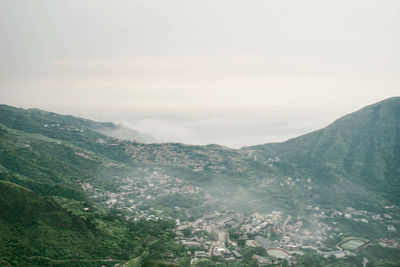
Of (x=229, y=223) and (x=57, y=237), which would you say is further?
(x=229, y=223)

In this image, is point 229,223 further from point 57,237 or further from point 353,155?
point 353,155

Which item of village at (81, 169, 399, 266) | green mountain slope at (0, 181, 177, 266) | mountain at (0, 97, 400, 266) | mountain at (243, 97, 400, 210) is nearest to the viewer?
green mountain slope at (0, 181, 177, 266)

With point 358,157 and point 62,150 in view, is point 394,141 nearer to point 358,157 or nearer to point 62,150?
point 358,157

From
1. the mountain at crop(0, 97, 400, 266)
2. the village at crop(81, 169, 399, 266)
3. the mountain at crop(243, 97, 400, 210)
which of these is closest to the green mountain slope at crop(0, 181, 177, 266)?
the mountain at crop(0, 97, 400, 266)

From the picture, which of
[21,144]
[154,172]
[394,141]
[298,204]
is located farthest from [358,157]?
[21,144]

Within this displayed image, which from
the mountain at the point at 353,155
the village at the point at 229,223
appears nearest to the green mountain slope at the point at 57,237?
the village at the point at 229,223

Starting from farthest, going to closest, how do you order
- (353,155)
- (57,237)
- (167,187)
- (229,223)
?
(353,155), (167,187), (229,223), (57,237)

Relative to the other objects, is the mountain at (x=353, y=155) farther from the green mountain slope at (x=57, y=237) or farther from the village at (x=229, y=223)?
the green mountain slope at (x=57, y=237)

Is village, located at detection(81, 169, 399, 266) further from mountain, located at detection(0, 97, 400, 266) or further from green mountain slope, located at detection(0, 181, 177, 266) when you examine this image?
green mountain slope, located at detection(0, 181, 177, 266)

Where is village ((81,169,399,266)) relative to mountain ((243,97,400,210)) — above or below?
below

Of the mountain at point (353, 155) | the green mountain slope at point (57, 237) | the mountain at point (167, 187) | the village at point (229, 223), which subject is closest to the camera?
the green mountain slope at point (57, 237)

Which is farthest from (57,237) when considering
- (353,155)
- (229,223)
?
(353,155)
